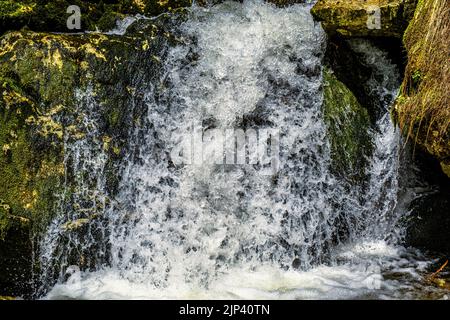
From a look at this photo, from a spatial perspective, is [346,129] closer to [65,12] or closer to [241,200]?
[241,200]

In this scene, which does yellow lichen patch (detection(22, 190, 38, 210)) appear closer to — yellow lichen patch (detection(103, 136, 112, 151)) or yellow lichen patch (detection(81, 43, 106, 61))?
yellow lichen patch (detection(103, 136, 112, 151))

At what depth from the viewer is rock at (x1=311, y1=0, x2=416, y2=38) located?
4.64 m

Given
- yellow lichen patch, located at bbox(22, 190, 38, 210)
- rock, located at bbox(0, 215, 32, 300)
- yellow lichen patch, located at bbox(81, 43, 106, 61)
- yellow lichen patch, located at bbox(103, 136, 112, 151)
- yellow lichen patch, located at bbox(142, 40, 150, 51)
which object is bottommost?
rock, located at bbox(0, 215, 32, 300)

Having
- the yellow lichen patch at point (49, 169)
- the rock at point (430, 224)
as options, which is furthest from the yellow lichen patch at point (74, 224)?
the rock at point (430, 224)

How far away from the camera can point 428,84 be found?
13.5 feet

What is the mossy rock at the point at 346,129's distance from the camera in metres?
5.07

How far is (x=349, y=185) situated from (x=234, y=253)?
1471 mm

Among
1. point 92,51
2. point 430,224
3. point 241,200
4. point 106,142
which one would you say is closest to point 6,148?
point 106,142

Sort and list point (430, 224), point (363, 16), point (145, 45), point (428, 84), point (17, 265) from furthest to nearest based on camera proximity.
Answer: point (145, 45)
point (430, 224)
point (363, 16)
point (17, 265)
point (428, 84)

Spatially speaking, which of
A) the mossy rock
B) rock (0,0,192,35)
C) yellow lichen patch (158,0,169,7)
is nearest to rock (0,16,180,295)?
rock (0,0,192,35)

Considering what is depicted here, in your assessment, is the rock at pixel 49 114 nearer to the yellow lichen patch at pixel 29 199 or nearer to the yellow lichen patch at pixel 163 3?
the yellow lichen patch at pixel 29 199

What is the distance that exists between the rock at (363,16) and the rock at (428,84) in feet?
0.79

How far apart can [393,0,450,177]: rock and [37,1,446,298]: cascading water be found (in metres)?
0.69

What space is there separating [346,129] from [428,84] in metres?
1.18
